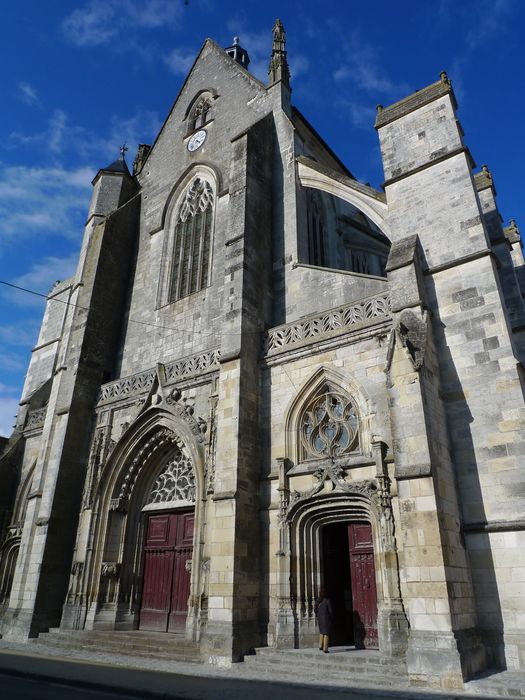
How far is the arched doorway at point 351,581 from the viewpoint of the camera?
8.78 meters

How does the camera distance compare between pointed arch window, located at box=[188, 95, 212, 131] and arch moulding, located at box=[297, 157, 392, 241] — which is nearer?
arch moulding, located at box=[297, 157, 392, 241]

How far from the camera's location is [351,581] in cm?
928

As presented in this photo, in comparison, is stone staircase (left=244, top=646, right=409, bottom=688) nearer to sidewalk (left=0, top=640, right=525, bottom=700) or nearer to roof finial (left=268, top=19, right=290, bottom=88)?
sidewalk (left=0, top=640, right=525, bottom=700)

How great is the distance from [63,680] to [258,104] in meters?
15.5

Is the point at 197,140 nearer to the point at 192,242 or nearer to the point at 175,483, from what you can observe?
the point at 192,242

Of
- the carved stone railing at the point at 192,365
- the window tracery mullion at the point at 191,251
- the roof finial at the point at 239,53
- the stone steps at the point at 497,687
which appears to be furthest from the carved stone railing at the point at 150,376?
the roof finial at the point at 239,53

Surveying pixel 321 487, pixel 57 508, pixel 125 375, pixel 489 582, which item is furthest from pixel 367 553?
pixel 125 375

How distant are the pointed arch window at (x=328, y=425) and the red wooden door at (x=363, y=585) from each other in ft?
4.66

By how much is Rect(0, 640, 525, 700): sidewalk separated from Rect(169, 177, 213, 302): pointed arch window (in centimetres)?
930

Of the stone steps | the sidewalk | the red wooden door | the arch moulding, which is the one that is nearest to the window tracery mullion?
the arch moulding

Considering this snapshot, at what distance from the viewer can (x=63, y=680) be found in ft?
23.8

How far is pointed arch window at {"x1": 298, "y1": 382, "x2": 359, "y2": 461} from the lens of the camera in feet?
31.6

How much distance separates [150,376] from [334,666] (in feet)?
26.6

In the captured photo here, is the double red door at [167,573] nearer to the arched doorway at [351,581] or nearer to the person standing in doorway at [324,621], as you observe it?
the arched doorway at [351,581]
